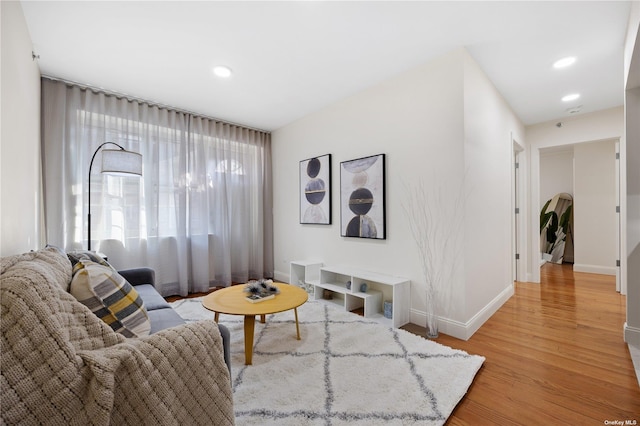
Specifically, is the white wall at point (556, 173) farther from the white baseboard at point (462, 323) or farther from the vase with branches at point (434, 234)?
the vase with branches at point (434, 234)

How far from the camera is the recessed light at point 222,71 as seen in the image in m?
2.69

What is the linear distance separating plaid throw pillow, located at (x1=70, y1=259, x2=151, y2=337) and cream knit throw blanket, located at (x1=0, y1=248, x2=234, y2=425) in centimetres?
24

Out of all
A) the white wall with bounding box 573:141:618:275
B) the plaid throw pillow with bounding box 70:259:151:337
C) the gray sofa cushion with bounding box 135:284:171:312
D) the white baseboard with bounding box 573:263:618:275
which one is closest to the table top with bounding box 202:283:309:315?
the gray sofa cushion with bounding box 135:284:171:312

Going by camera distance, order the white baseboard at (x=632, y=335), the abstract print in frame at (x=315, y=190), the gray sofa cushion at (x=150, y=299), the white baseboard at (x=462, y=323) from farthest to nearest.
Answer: the abstract print in frame at (x=315, y=190) < the white baseboard at (x=462, y=323) < the white baseboard at (x=632, y=335) < the gray sofa cushion at (x=150, y=299)

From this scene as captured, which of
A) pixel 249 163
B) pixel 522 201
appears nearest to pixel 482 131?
pixel 522 201

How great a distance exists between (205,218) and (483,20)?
12.0ft

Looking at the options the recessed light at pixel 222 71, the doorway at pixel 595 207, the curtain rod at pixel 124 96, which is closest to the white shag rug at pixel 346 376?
the recessed light at pixel 222 71

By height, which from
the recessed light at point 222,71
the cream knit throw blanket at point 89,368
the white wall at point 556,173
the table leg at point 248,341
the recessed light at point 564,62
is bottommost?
the table leg at point 248,341

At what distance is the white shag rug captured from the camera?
146cm

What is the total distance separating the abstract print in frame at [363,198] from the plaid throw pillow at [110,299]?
224 cm

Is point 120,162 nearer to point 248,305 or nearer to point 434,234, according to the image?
A: point 248,305

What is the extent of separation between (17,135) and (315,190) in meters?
2.78

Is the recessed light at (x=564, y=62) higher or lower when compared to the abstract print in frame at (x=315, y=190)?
higher

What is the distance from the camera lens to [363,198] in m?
3.14
